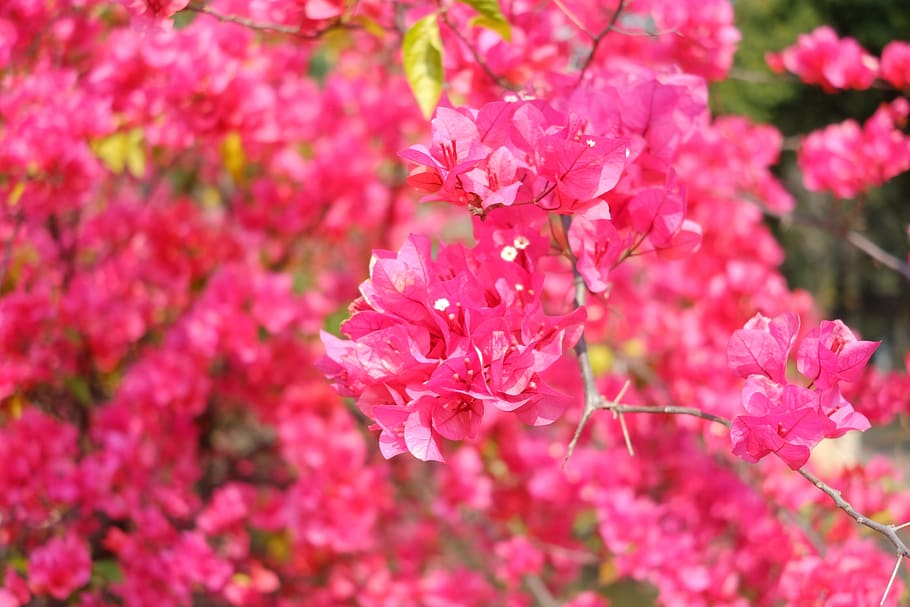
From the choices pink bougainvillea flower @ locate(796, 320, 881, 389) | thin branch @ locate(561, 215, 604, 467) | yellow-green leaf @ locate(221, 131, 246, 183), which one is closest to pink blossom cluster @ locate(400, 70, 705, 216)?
thin branch @ locate(561, 215, 604, 467)

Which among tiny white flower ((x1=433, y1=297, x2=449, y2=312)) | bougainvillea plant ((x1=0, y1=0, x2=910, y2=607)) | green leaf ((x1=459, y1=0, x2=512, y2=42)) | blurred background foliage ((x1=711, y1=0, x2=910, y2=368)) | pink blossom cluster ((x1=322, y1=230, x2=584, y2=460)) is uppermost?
green leaf ((x1=459, y1=0, x2=512, y2=42))

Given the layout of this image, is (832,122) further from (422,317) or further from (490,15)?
(422,317)

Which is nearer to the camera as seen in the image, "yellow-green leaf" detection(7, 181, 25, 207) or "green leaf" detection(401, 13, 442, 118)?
"green leaf" detection(401, 13, 442, 118)

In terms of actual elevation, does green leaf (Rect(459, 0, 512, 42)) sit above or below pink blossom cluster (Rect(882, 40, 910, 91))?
above

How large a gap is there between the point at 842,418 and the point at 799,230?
7607 millimetres

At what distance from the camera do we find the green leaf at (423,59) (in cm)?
102

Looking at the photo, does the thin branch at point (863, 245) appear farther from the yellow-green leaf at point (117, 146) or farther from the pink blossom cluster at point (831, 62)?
the yellow-green leaf at point (117, 146)

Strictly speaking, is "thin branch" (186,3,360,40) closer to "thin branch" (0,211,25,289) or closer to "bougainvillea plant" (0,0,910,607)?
"bougainvillea plant" (0,0,910,607)

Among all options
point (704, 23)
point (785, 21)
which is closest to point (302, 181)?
point (704, 23)

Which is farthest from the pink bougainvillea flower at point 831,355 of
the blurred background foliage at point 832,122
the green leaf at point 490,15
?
the blurred background foliage at point 832,122

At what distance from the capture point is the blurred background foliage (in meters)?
4.45

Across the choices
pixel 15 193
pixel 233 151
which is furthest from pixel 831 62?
pixel 15 193

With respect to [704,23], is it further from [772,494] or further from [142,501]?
[142,501]

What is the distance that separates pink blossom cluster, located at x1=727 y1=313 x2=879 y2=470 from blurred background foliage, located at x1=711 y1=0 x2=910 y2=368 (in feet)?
9.24
